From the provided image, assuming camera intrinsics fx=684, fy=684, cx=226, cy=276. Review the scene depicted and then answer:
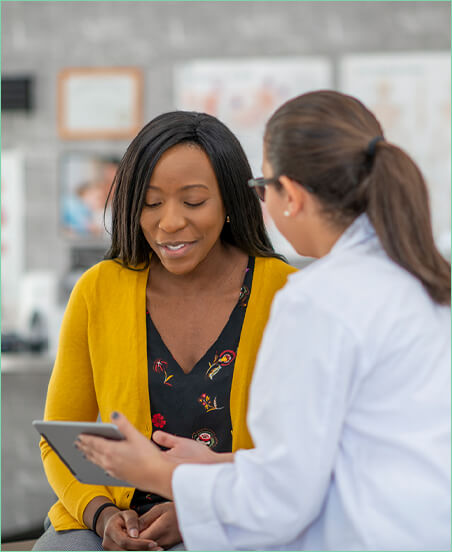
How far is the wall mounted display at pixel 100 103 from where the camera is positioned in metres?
3.35

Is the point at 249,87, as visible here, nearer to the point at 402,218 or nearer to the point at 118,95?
the point at 118,95

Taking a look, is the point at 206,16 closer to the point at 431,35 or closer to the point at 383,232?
the point at 431,35

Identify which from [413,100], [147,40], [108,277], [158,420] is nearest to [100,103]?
[147,40]

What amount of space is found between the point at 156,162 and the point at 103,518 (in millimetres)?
689

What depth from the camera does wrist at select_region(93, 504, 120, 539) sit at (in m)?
1.30

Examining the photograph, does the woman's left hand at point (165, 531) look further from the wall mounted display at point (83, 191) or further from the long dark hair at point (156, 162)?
the wall mounted display at point (83, 191)

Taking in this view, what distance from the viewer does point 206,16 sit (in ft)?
10.8

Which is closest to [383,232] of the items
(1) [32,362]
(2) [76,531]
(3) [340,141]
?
(3) [340,141]

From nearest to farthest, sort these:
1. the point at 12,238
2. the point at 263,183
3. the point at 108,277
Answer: the point at 263,183 → the point at 108,277 → the point at 12,238

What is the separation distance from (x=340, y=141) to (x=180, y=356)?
2.04 ft

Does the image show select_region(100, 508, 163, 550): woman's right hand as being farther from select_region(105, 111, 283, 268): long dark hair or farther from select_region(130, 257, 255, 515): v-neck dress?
select_region(105, 111, 283, 268): long dark hair

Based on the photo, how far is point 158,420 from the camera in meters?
1.38

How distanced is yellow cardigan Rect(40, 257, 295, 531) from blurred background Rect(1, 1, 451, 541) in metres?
1.76

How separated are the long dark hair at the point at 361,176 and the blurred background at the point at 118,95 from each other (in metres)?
2.23
